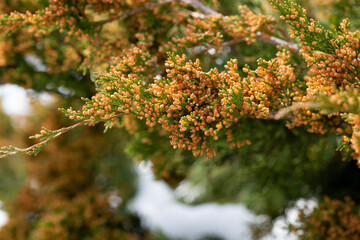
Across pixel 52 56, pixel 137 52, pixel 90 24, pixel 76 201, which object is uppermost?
pixel 52 56

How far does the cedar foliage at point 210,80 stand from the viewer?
4.53 ft

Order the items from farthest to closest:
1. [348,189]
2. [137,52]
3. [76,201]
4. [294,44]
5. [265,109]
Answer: [76,201] → [348,189] → [294,44] → [137,52] → [265,109]

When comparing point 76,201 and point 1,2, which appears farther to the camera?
point 76,201

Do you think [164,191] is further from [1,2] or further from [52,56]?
[1,2]

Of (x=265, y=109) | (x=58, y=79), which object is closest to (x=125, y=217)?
(x=58, y=79)

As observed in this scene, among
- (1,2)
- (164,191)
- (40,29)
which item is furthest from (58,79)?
(164,191)

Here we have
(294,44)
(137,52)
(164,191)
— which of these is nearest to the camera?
(137,52)

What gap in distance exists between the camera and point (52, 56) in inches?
118

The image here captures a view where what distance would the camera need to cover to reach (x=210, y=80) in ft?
4.72

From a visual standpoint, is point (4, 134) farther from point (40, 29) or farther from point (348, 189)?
point (348, 189)

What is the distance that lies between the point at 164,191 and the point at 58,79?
3121mm

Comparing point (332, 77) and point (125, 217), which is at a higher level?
point (332, 77)

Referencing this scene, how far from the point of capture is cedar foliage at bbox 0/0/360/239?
4.53 ft

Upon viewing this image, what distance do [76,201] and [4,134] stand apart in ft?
9.56
